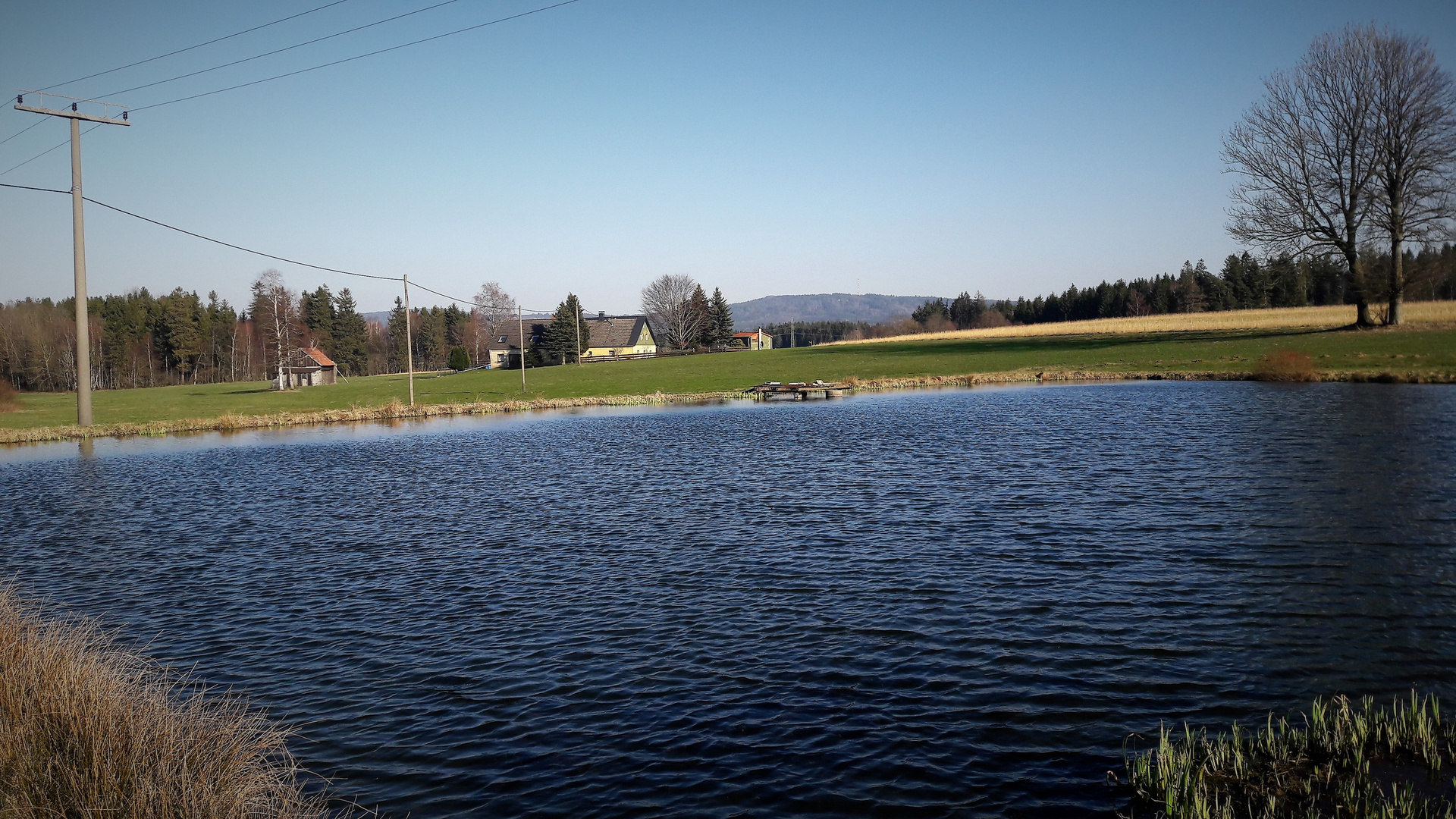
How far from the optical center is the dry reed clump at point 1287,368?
4706 cm

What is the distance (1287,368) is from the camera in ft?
157

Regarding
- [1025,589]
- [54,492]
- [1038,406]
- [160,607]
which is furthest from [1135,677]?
[1038,406]

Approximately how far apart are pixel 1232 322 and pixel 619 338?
255 ft

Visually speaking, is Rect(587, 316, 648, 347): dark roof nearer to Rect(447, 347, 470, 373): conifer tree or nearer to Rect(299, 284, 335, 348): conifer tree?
Rect(447, 347, 470, 373): conifer tree

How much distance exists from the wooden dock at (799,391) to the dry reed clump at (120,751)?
48.5m

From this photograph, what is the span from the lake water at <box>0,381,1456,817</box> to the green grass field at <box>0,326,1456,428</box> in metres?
29.3

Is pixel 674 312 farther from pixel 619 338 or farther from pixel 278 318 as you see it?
pixel 278 318

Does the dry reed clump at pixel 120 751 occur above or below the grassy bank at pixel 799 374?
below

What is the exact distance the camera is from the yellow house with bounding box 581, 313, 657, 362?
122750 millimetres

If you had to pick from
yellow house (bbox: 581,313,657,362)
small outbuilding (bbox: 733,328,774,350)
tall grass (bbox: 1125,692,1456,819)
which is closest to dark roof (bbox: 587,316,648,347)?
yellow house (bbox: 581,313,657,362)

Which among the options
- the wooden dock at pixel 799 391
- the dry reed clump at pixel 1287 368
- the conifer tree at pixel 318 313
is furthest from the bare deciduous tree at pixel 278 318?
the dry reed clump at pixel 1287 368

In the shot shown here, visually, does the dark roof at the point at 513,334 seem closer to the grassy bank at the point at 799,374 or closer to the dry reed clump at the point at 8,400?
the grassy bank at the point at 799,374

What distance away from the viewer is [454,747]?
8227 mm

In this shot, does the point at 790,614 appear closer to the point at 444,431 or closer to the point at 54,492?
the point at 54,492
